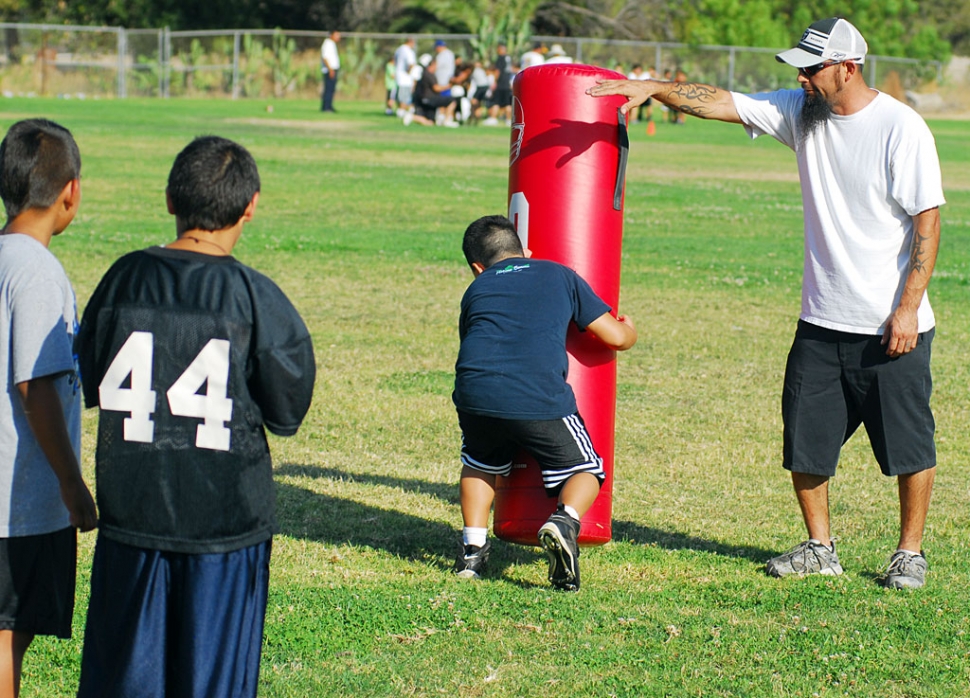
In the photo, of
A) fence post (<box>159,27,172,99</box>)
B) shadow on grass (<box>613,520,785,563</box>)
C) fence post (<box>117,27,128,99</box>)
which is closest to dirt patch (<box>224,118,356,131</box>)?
fence post (<box>117,27,128,99</box>)

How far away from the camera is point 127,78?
4375 cm

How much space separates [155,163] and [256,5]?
36684 millimetres

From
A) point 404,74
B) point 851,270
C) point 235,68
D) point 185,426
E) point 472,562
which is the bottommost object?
point 472,562

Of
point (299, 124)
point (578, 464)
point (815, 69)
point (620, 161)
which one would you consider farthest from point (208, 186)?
point (299, 124)

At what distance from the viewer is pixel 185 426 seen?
310cm

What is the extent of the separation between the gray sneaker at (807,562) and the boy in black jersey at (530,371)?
0.82m

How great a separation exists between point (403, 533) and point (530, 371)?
1236mm

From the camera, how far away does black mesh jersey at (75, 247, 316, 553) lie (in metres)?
3.06

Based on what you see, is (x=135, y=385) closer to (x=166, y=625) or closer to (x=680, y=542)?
(x=166, y=625)

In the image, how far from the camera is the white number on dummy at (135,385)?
3.08 meters

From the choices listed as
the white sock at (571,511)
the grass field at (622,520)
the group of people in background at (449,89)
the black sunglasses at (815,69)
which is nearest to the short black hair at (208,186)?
the grass field at (622,520)

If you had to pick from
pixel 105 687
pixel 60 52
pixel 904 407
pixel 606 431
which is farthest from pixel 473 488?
pixel 60 52

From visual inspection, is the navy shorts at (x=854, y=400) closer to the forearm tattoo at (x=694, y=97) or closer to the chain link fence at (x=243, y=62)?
the forearm tattoo at (x=694, y=97)

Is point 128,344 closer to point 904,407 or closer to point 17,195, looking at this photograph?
point 17,195
